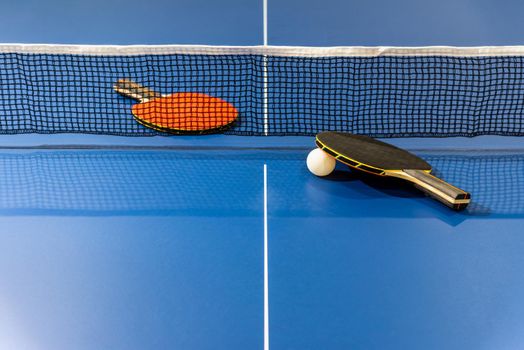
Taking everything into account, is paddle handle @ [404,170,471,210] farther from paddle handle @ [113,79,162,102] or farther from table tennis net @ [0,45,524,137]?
paddle handle @ [113,79,162,102]

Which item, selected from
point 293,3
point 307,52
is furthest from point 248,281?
point 293,3

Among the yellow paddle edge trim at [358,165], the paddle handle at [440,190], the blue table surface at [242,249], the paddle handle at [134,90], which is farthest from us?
the paddle handle at [134,90]

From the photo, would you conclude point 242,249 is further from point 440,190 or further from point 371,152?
point 440,190

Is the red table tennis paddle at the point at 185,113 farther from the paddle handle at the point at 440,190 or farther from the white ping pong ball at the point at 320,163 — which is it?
the paddle handle at the point at 440,190

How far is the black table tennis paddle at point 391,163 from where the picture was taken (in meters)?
3.37

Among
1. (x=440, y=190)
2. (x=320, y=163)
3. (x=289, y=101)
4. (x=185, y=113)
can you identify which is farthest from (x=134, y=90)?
(x=440, y=190)

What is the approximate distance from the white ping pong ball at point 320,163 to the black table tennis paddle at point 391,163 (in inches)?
3.7

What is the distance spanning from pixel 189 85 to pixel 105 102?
2.25 feet

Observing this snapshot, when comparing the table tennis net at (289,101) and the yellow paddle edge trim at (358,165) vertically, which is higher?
the table tennis net at (289,101)

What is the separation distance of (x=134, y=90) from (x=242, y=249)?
1.92 m

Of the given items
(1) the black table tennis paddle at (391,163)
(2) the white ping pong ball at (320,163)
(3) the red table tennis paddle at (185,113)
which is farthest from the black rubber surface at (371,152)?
(3) the red table tennis paddle at (185,113)

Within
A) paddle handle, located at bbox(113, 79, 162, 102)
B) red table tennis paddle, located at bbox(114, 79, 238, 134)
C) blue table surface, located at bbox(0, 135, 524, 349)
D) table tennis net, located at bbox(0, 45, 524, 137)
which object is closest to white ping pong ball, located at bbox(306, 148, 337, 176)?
blue table surface, located at bbox(0, 135, 524, 349)

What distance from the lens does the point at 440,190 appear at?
3.38 metres

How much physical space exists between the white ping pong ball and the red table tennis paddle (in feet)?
2.53
